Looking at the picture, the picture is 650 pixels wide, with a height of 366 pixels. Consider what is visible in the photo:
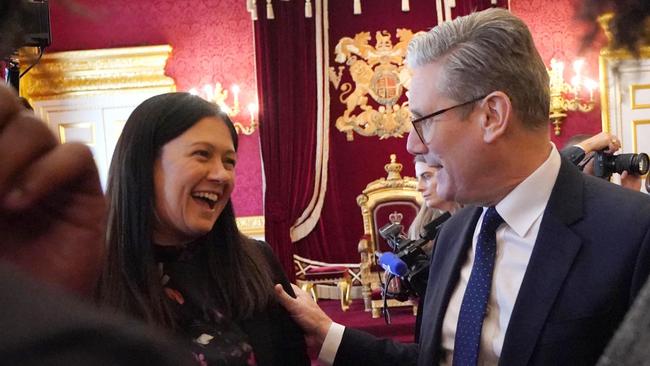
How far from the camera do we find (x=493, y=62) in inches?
63.9

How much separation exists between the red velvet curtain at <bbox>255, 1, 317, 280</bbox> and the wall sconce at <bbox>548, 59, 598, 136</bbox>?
243cm

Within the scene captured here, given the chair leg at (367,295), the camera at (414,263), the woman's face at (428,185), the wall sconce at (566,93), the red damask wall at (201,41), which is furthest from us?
the red damask wall at (201,41)

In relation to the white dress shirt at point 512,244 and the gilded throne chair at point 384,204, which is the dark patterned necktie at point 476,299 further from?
the gilded throne chair at point 384,204

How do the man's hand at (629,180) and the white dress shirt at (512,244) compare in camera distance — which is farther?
the man's hand at (629,180)

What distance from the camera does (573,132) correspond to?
24.9ft

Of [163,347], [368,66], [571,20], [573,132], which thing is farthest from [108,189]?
[573,132]

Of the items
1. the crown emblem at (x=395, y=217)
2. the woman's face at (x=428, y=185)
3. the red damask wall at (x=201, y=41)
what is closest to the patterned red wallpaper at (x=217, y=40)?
the red damask wall at (x=201, y=41)

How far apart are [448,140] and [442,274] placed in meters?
0.33

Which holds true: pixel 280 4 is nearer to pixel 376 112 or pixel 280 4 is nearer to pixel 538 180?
pixel 376 112

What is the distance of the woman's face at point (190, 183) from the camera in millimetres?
1672

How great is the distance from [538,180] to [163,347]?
1.40 meters

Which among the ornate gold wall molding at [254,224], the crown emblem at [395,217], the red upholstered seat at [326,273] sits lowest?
the red upholstered seat at [326,273]

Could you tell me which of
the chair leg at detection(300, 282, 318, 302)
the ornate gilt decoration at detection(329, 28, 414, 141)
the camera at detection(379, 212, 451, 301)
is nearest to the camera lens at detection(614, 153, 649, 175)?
the camera at detection(379, 212, 451, 301)

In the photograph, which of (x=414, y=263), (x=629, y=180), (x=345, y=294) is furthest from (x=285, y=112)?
(x=414, y=263)
